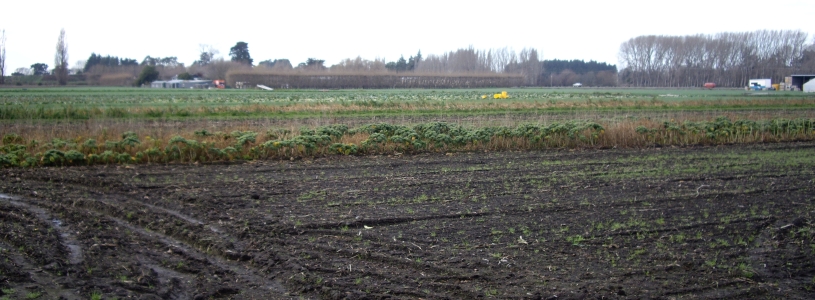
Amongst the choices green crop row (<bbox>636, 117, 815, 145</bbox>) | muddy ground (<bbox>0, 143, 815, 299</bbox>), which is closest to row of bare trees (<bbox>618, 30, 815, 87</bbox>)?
green crop row (<bbox>636, 117, 815, 145</bbox>)

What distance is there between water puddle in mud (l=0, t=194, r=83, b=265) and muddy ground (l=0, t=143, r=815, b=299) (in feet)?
0.13

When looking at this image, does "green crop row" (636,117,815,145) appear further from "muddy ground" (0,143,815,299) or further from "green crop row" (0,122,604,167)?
"muddy ground" (0,143,815,299)

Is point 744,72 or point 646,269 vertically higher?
point 744,72

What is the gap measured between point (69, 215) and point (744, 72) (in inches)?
4456

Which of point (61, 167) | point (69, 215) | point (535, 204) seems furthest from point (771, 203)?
point (61, 167)

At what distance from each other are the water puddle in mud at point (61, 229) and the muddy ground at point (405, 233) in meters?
0.04

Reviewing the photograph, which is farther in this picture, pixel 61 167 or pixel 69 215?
pixel 61 167

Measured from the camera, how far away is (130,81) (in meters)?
98.1

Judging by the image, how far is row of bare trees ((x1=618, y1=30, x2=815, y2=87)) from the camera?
10231 cm

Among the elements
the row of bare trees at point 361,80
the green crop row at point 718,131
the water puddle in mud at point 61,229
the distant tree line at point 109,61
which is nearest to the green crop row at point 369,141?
the green crop row at point 718,131

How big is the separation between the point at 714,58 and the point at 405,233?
385 feet

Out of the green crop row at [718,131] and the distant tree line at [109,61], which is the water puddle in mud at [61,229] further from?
the distant tree line at [109,61]

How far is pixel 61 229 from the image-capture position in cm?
832

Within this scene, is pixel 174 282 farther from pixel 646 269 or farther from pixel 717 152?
pixel 717 152
